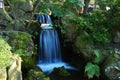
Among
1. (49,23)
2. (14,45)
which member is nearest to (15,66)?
(14,45)

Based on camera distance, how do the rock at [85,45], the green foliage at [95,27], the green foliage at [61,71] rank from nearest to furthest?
the green foliage at [61,71] < the rock at [85,45] < the green foliage at [95,27]

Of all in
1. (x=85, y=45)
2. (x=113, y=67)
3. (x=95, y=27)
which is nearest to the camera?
(x=113, y=67)

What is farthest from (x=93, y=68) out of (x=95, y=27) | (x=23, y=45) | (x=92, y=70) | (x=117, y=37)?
(x=23, y=45)

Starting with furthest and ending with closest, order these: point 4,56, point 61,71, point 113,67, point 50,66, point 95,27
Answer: point 50,66
point 95,27
point 61,71
point 113,67
point 4,56

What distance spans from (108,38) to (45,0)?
414 centimetres

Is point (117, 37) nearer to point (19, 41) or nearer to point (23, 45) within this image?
point (23, 45)

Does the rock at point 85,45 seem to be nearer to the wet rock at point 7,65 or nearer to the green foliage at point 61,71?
the green foliage at point 61,71

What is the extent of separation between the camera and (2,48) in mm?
6871

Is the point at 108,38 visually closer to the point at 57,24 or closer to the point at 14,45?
the point at 57,24

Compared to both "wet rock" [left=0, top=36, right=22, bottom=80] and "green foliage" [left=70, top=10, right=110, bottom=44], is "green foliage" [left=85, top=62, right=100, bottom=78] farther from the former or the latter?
"wet rock" [left=0, top=36, right=22, bottom=80]

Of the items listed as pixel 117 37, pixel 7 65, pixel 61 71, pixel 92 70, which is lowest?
pixel 61 71

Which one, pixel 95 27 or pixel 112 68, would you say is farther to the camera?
pixel 95 27

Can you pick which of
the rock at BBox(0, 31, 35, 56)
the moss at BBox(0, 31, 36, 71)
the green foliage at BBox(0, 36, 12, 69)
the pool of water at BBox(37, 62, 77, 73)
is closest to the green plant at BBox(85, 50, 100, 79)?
the pool of water at BBox(37, 62, 77, 73)

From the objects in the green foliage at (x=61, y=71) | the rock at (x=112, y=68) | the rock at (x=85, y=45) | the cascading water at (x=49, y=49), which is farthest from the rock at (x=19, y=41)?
the rock at (x=112, y=68)
